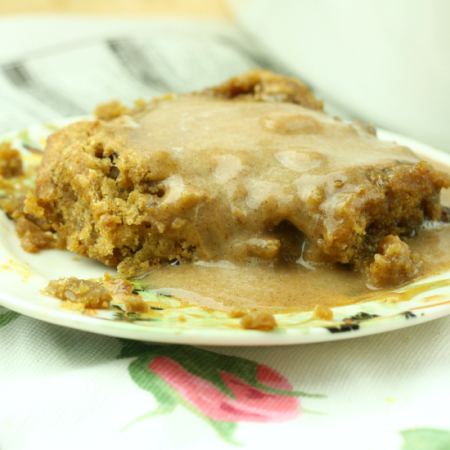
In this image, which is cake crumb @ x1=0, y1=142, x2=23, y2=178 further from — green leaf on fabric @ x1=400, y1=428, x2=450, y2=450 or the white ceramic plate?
green leaf on fabric @ x1=400, y1=428, x2=450, y2=450

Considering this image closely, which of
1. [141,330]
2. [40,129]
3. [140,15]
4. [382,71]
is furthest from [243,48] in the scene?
[141,330]

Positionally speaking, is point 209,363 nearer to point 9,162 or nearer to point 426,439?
point 426,439

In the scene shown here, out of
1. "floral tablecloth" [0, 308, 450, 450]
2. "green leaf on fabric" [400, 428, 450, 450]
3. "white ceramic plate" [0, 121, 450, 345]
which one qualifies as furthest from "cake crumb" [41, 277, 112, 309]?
"green leaf on fabric" [400, 428, 450, 450]

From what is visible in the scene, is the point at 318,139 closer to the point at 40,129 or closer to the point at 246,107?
the point at 246,107

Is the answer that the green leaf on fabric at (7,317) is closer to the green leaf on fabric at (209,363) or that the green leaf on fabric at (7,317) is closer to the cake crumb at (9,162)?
the green leaf on fabric at (209,363)

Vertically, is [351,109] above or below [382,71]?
below

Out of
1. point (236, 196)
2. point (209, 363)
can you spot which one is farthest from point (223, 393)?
point (236, 196)
